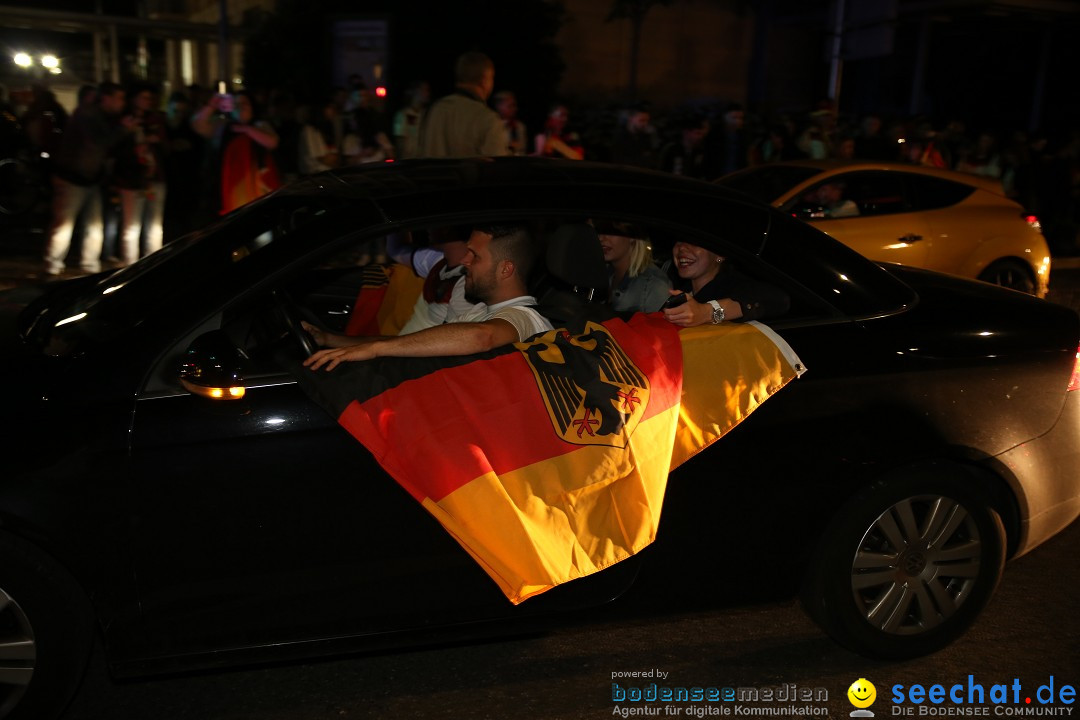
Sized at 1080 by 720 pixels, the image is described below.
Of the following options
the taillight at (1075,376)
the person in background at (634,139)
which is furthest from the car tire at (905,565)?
the person in background at (634,139)

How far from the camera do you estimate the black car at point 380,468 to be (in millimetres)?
2805

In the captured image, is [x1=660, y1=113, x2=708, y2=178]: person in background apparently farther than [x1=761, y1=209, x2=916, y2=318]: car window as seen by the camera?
Yes

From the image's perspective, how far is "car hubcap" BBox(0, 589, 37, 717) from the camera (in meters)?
2.81

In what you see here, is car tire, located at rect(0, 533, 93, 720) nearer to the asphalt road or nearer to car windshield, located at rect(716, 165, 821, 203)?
the asphalt road

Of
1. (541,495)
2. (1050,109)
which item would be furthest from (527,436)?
(1050,109)

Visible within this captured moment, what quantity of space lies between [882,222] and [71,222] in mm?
6847

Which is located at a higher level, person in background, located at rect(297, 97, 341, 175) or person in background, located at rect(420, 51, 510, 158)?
person in background, located at rect(420, 51, 510, 158)

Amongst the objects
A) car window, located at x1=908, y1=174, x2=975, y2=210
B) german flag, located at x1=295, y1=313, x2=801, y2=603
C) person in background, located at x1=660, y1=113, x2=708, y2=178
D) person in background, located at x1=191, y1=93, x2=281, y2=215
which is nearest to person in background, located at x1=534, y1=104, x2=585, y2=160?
person in background, located at x1=660, y1=113, x2=708, y2=178

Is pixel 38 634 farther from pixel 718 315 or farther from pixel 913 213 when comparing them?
pixel 913 213

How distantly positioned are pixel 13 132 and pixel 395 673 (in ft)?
36.5

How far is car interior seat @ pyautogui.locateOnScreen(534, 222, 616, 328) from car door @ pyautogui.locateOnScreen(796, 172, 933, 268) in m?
5.33

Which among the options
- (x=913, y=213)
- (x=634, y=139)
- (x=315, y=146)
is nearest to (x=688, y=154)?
(x=634, y=139)

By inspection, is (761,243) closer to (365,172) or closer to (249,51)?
(365,172)

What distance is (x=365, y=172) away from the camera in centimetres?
357
